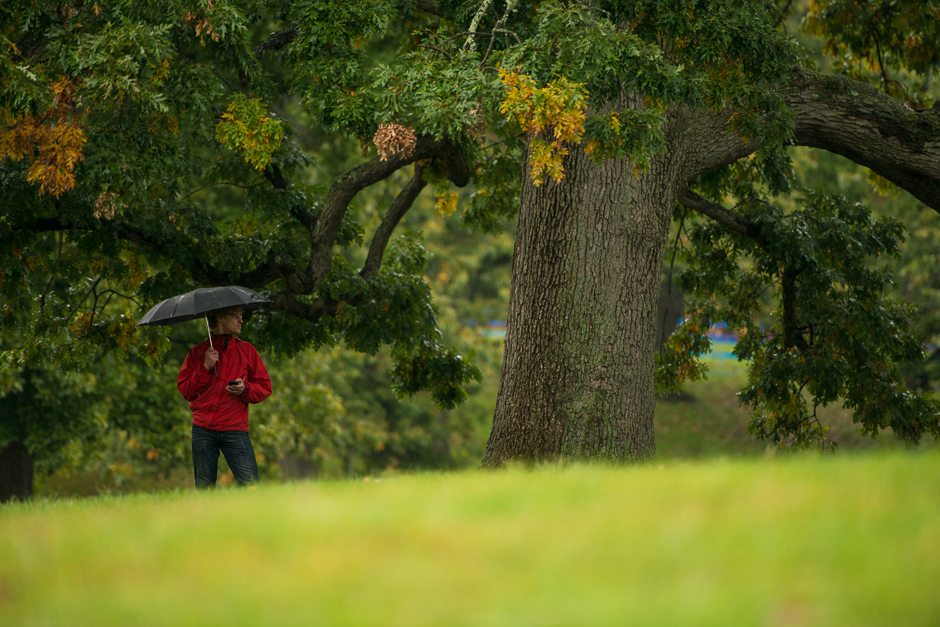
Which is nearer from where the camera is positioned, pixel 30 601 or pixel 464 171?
pixel 30 601

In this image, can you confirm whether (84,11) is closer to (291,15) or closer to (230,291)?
(291,15)

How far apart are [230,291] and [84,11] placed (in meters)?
2.59

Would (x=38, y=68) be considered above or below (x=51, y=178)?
above

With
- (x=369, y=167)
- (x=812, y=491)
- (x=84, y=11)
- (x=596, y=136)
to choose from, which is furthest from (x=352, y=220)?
(x=812, y=491)

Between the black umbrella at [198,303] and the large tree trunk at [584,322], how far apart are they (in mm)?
2419

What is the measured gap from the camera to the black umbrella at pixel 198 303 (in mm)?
6941

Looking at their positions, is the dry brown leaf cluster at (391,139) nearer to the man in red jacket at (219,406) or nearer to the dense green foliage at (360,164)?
the dense green foliage at (360,164)

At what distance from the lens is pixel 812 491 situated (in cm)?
426

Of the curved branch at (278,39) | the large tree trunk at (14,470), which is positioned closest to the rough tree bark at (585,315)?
the curved branch at (278,39)

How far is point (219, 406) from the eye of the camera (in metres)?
6.96

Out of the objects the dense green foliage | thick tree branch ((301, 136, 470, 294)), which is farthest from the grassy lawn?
thick tree branch ((301, 136, 470, 294))

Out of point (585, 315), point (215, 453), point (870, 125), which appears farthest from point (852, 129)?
point (215, 453)

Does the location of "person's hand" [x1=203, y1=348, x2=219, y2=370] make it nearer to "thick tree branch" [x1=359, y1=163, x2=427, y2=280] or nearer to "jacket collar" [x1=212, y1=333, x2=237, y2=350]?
"jacket collar" [x1=212, y1=333, x2=237, y2=350]

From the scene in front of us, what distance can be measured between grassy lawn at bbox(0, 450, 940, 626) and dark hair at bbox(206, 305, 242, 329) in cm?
257
